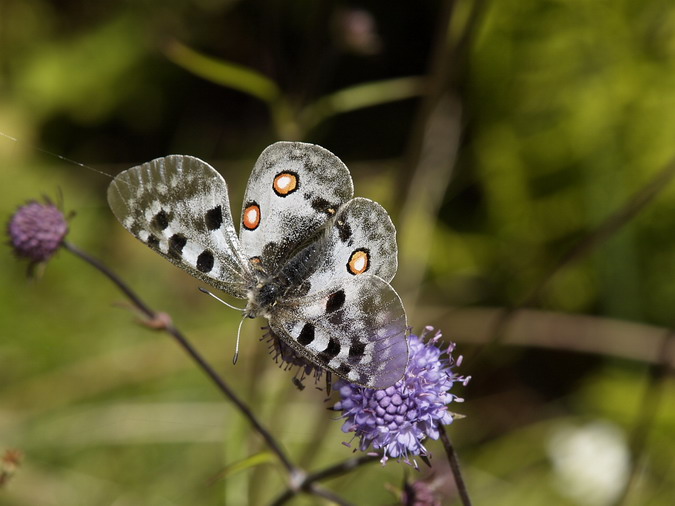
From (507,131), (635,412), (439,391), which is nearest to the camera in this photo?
(439,391)

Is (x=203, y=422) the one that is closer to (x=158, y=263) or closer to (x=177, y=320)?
(x=177, y=320)

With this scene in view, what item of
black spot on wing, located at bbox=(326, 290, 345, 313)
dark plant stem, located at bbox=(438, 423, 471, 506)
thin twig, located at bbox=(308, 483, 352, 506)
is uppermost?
black spot on wing, located at bbox=(326, 290, 345, 313)

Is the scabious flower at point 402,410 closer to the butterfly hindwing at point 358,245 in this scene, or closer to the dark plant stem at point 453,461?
the dark plant stem at point 453,461

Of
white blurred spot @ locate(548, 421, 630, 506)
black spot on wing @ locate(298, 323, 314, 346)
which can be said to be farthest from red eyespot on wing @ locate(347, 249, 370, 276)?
white blurred spot @ locate(548, 421, 630, 506)

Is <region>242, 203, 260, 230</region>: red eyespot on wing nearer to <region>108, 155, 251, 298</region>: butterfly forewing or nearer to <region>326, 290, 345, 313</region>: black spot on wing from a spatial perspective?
<region>108, 155, 251, 298</region>: butterfly forewing

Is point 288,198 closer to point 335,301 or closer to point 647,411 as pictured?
point 335,301

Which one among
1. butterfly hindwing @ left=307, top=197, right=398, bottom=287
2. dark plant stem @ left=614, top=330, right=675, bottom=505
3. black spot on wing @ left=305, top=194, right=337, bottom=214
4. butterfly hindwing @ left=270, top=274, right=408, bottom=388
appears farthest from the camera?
dark plant stem @ left=614, top=330, right=675, bottom=505

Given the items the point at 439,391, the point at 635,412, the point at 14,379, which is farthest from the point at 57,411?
the point at 635,412

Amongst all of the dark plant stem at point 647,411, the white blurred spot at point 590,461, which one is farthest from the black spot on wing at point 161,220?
the white blurred spot at point 590,461
